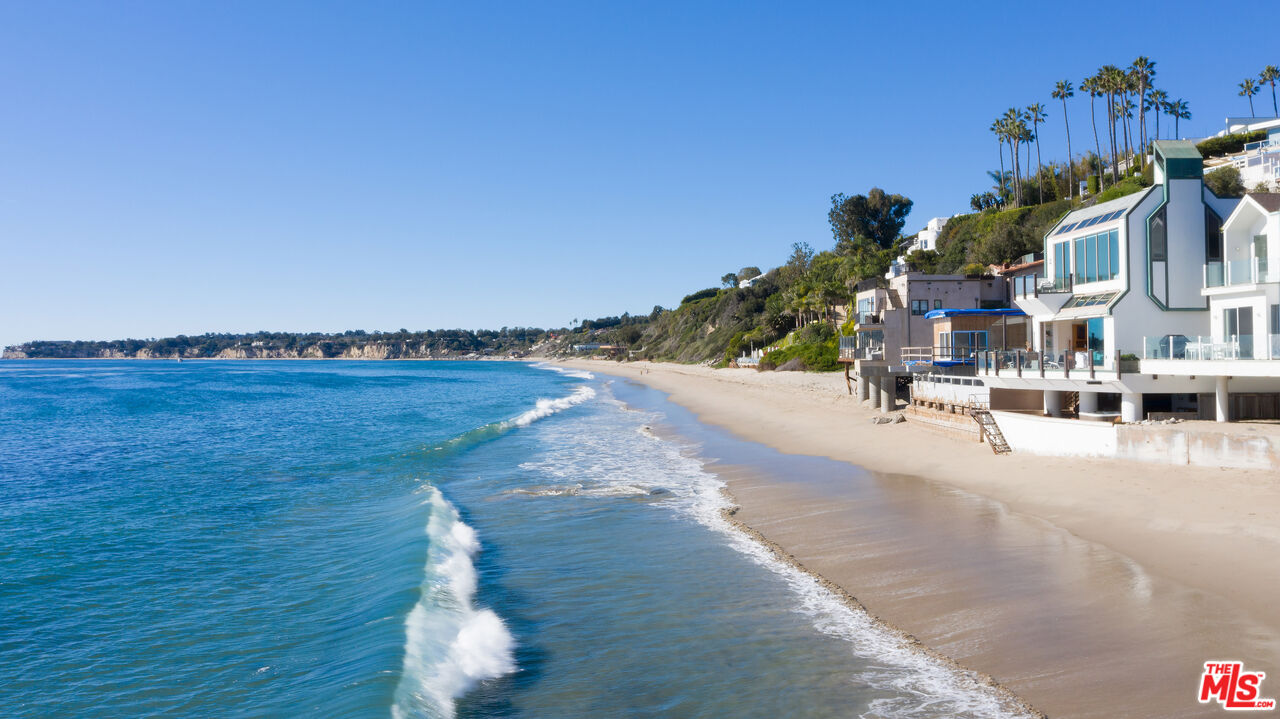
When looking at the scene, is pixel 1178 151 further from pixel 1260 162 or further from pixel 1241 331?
pixel 1260 162

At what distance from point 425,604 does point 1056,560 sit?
11781mm

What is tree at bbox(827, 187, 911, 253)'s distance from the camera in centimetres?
9306

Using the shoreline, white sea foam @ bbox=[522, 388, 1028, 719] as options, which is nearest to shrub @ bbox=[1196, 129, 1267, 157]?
white sea foam @ bbox=[522, 388, 1028, 719]

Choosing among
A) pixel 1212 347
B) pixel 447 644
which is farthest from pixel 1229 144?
pixel 447 644

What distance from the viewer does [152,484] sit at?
26.1 m

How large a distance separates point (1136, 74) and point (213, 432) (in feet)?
265

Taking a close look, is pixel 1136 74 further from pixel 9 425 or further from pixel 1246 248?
pixel 9 425

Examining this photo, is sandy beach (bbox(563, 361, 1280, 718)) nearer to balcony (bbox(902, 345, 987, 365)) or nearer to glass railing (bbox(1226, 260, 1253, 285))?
balcony (bbox(902, 345, 987, 365))

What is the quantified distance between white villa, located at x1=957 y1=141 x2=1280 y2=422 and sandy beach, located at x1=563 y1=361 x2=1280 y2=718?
3220mm

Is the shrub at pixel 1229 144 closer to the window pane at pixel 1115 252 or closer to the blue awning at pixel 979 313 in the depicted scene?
the blue awning at pixel 979 313

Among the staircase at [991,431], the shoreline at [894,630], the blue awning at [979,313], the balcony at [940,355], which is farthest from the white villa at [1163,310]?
the shoreline at [894,630]

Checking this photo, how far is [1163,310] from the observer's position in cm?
2330

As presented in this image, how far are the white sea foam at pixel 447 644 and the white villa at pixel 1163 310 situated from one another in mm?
19748

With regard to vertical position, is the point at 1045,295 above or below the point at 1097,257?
below
